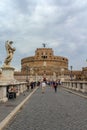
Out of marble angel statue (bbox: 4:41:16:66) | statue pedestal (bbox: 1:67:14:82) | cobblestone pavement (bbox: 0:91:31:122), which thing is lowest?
cobblestone pavement (bbox: 0:91:31:122)

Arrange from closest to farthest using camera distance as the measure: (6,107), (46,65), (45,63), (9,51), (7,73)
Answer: (6,107)
(7,73)
(9,51)
(46,65)
(45,63)

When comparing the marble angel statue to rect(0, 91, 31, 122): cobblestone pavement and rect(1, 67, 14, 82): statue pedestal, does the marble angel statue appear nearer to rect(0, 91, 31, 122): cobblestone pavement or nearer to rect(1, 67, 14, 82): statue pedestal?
rect(1, 67, 14, 82): statue pedestal

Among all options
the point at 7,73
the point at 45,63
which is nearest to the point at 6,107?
the point at 7,73

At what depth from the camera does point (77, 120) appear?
47.5ft

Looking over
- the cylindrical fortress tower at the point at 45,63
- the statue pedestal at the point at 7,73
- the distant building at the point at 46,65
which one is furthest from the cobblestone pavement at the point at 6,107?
the cylindrical fortress tower at the point at 45,63

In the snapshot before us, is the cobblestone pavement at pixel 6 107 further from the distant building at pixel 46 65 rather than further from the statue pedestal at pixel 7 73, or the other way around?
the distant building at pixel 46 65

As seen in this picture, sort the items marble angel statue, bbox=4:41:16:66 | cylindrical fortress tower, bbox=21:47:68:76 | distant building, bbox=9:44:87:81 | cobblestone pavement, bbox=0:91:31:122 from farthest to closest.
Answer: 1. cylindrical fortress tower, bbox=21:47:68:76
2. distant building, bbox=9:44:87:81
3. marble angel statue, bbox=4:41:16:66
4. cobblestone pavement, bbox=0:91:31:122

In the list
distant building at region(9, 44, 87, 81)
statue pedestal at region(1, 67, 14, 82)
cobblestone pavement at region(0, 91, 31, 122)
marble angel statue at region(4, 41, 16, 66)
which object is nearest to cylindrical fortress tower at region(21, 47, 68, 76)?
distant building at region(9, 44, 87, 81)

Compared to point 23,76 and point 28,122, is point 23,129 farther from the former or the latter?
point 23,76

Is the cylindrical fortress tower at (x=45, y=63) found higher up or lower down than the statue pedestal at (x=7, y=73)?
higher up

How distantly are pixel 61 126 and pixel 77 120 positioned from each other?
71.0 inches

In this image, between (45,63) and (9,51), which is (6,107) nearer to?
(9,51)

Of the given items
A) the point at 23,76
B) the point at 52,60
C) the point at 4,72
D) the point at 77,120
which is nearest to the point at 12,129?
the point at 77,120

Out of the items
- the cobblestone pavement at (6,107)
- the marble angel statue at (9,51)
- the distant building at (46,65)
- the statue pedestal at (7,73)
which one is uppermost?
the distant building at (46,65)
